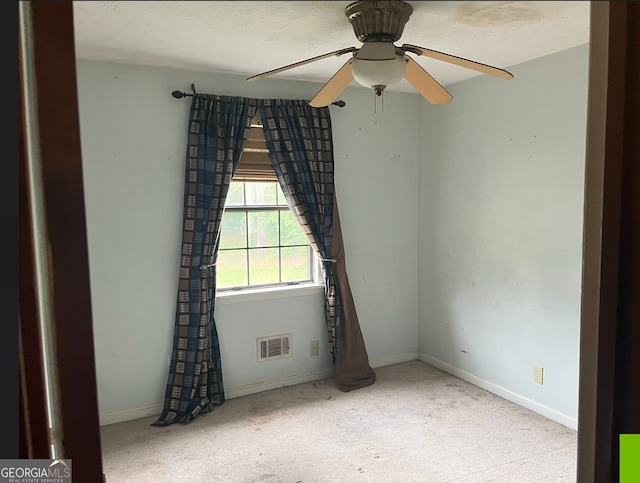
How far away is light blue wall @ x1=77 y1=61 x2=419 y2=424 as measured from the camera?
2.81 metres

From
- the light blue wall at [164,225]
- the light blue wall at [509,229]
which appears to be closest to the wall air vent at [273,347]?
the light blue wall at [164,225]

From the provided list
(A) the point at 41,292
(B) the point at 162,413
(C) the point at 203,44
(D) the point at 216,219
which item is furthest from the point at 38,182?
(B) the point at 162,413

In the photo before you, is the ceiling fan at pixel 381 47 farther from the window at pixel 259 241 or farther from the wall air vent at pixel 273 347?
the wall air vent at pixel 273 347

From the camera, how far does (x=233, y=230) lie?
329 cm

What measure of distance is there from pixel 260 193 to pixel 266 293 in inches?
28.8

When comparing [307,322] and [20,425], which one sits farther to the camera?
[307,322]

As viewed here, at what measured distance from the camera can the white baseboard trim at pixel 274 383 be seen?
332cm

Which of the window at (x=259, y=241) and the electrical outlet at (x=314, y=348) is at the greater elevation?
the window at (x=259, y=241)

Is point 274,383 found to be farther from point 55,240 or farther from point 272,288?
point 55,240

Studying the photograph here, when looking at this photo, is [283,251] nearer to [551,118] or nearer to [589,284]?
[551,118]

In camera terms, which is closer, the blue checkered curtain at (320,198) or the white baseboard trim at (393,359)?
the blue checkered curtain at (320,198)

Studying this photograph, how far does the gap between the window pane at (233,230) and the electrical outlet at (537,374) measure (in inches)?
84.3

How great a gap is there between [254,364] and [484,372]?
1.70 metres

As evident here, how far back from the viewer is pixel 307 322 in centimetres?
356
